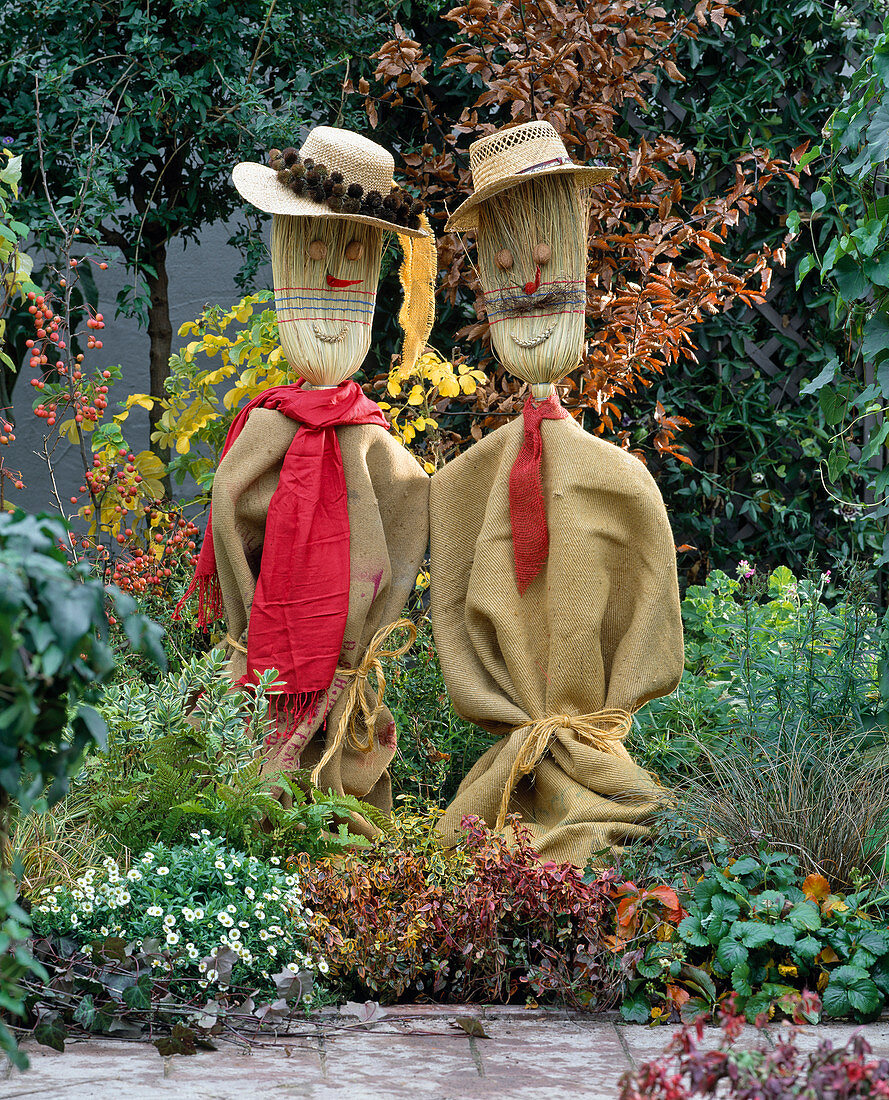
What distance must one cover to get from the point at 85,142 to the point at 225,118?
57 cm

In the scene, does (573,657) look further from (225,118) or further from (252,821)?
(225,118)

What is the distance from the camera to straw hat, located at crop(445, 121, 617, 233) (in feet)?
10.5

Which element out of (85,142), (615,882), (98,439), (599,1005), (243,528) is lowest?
(599,1005)

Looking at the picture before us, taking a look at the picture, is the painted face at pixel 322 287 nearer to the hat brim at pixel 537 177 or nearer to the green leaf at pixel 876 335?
the hat brim at pixel 537 177

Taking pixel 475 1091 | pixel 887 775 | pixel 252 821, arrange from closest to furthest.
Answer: pixel 475 1091 < pixel 252 821 < pixel 887 775

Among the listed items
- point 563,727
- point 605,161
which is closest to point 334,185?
point 563,727

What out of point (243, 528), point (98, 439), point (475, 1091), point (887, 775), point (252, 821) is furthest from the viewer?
point (98, 439)

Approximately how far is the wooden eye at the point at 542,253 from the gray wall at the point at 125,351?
2.83 m

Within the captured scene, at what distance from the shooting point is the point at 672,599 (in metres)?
3.29

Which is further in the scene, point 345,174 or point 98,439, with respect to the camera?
point 98,439

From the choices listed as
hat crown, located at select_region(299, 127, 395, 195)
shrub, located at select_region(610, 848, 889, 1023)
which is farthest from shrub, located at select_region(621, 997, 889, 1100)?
hat crown, located at select_region(299, 127, 395, 195)

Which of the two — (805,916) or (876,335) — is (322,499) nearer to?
(876,335)

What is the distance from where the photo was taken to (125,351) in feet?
19.3

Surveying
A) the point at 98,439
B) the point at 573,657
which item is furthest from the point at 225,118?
the point at 573,657
